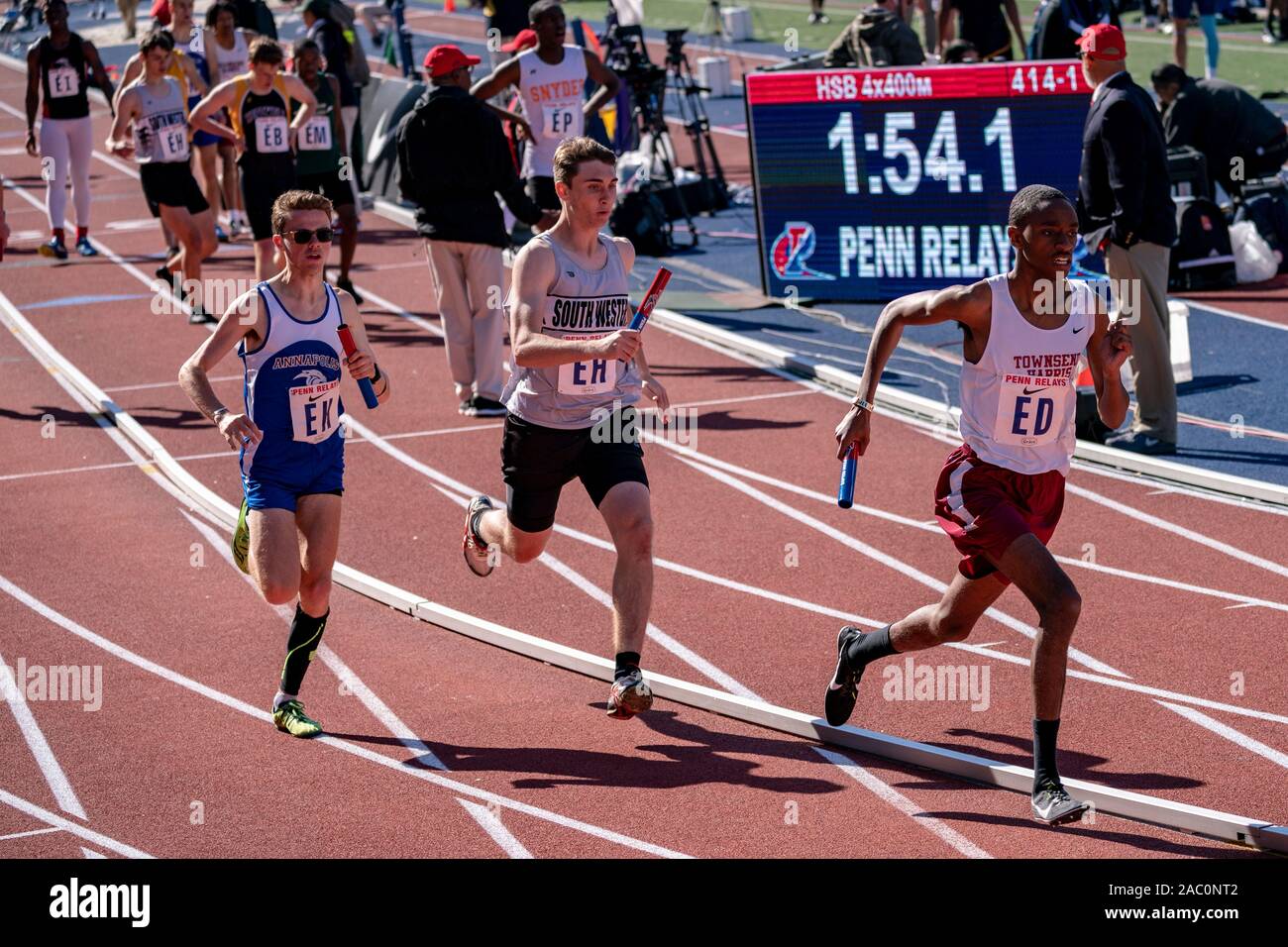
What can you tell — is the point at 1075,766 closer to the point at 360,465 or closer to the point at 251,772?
the point at 251,772

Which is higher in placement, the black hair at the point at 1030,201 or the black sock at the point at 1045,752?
the black hair at the point at 1030,201

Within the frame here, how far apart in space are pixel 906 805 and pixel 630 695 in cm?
121

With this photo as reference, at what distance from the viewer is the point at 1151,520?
32.6ft

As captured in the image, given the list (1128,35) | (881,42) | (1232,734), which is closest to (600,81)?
(881,42)

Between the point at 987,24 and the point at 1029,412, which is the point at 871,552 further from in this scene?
the point at 987,24

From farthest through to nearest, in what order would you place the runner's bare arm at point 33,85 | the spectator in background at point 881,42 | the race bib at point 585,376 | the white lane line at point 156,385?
the spectator in background at point 881,42 < the runner's bare arm at point 33,85 < the white lane line at point 156,385 < the race bib at point 585,376

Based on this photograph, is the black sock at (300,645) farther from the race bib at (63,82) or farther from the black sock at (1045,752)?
the race bib at (63,82)

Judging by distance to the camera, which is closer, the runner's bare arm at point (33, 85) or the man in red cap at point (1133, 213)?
the man in red cap at point (1133, 213)

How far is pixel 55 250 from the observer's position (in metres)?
18.9

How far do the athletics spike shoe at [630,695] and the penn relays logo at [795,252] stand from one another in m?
8.42

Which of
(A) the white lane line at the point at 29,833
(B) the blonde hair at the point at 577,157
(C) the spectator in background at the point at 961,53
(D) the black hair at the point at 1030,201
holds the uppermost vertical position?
(C) the spectator in background at the point at 961,53

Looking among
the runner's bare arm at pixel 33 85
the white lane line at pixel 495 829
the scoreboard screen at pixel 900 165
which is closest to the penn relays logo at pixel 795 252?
the scoreboard screen at pixel 900 165

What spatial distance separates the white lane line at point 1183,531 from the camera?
913cm

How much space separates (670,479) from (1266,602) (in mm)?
3735
